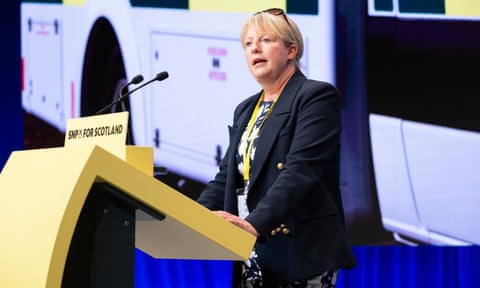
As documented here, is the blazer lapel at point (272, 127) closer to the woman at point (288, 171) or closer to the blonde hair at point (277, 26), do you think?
the woman at point (288, 171)

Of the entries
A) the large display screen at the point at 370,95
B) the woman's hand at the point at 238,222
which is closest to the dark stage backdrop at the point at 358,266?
the large display screen at the point at 370,95

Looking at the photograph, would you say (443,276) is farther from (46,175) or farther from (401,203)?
(46,175)

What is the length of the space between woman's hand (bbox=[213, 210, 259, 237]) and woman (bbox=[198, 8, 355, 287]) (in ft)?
0.23

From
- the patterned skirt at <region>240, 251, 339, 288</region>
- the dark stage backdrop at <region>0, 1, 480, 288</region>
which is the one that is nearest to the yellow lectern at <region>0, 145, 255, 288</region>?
the patterned skirt at <region>240, 251, 339, 288</region>

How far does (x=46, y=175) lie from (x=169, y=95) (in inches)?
104

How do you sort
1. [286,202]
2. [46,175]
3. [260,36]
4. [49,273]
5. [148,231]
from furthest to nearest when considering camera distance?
[260,36] < [286,202] < [148,231] < [46,175] < [49,273]

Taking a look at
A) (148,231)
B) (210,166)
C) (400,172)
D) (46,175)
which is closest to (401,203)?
(400,172)

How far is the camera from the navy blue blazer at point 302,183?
192cm

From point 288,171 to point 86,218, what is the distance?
0.61m

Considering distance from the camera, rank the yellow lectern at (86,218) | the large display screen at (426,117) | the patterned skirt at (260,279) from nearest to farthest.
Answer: the yellow lectern at (86,218) → the patterned skirt at (260,279) → the large display screen at (426,117)

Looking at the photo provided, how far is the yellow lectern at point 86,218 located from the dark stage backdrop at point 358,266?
8.89 feet

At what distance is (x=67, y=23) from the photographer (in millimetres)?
4266

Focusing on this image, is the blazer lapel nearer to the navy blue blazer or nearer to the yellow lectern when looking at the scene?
the navy blue blazer

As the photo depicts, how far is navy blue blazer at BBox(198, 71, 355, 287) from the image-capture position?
1923 mm
